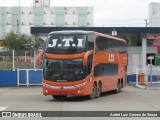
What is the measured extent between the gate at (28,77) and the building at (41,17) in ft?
273

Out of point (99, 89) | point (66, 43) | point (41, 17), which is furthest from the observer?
point (41, 17)

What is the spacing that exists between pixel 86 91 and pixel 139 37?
2780cm

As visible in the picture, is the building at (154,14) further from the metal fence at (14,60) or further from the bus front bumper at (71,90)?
the bus front bumper at (71,90)

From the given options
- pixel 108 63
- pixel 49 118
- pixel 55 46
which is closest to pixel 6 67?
pixel 108 63

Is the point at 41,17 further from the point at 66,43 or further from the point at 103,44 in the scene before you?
the point at 66,43

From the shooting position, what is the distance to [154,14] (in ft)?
304

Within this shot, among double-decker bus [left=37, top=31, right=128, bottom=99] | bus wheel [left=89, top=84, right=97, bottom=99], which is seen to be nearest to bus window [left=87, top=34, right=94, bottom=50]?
double-decker bus [left=37, top=31, right=128, bottom=99]

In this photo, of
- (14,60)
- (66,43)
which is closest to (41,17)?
(14,60)

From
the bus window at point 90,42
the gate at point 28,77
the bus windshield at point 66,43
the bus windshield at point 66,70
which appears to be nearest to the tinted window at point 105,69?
the bus window at point 90,42

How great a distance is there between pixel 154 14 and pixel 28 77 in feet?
194

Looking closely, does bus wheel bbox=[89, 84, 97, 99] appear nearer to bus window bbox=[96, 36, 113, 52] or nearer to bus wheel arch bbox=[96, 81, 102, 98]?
bus wheel arch bbox=[96, 81, 102, 98]

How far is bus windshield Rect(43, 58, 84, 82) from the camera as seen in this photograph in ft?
75.5

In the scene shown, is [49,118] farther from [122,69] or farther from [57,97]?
[122,69]

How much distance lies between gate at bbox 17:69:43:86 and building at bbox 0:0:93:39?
83.2 m
